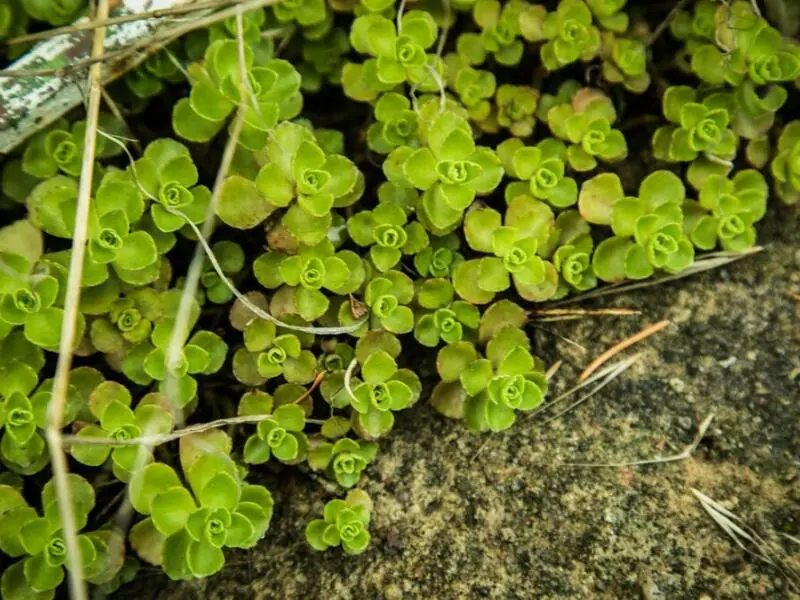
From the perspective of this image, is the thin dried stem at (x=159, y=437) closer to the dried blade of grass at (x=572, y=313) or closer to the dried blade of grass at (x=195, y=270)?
the dried blade of grass at (x=195, y=270)

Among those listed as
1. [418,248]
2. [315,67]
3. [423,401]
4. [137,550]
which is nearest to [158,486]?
[137,550]

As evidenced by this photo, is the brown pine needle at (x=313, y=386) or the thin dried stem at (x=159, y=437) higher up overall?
the thin dried stem at (x=159, y=437)

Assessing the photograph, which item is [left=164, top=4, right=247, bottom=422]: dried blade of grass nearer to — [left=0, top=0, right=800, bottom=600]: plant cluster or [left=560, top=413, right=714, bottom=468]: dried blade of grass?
[left=0, top=0, right=800, bottom=600]: plant cluster

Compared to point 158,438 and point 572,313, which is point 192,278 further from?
point 572,313

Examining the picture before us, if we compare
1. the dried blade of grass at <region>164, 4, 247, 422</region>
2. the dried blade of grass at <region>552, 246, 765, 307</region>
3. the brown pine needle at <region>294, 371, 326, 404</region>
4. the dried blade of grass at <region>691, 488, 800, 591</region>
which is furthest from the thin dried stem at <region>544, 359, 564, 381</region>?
the dried blade of grass at <region>164, 4, 247, 422</region>

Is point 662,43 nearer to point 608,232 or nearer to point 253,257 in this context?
point 608,232

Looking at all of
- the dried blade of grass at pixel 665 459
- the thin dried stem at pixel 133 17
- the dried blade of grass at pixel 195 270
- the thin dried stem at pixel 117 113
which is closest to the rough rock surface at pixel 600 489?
the dried blade of grass at pixel 665 459
